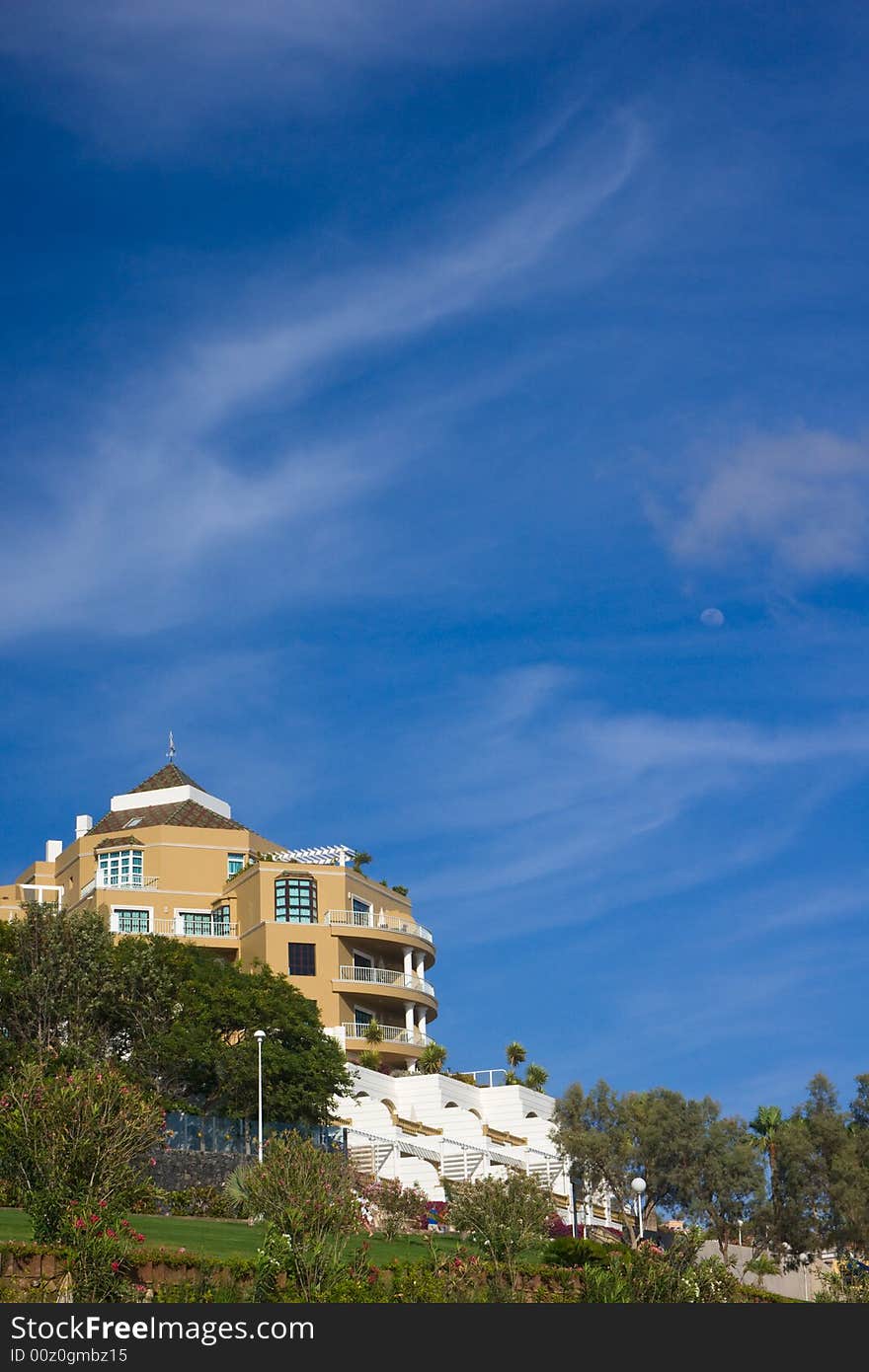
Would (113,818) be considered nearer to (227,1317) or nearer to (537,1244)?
(537,1244)

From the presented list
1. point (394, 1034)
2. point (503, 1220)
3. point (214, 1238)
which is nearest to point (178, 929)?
point (394, 1034)

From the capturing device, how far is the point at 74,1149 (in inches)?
912

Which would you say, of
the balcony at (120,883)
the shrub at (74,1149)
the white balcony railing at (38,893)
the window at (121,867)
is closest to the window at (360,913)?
the balcony at (120,883)

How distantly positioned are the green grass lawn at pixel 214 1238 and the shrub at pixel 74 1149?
9.38ft

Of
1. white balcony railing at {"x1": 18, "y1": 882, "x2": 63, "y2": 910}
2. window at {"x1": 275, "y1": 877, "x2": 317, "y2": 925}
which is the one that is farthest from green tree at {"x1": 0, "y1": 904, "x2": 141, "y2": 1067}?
white balcony railing at {"x1": 18, "y1": 882, "x2": 63, "y2": 910}

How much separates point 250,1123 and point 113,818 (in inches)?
1193

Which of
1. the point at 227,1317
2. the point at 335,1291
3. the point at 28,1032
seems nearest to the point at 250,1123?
the point at 28,1032

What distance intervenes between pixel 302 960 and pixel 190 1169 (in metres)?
23.7

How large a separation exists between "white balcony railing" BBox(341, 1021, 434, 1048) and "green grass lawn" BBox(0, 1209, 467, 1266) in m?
24.2

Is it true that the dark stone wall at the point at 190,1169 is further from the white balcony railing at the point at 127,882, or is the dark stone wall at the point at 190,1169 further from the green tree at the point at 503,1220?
the white balcony railing at the point at 127,882

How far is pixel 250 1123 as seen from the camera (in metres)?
46.4

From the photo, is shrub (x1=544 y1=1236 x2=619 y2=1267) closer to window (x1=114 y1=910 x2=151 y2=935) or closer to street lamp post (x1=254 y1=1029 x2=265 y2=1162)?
street lamp post (x1=254 y1=1029 x2=265 y2=1162)

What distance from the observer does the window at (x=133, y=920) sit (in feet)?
218

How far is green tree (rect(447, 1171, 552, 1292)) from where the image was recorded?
2791 centimetres
